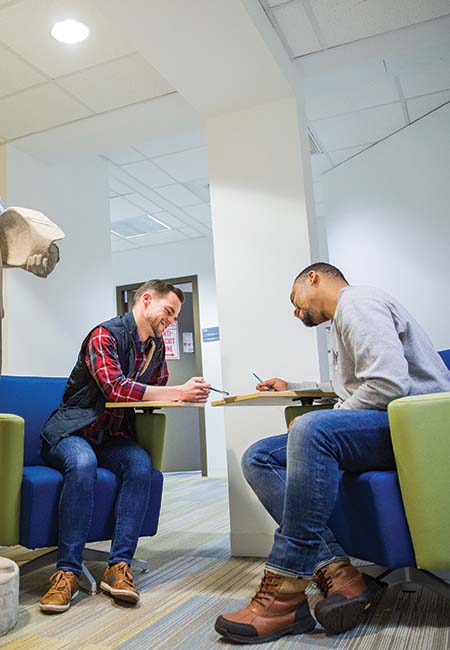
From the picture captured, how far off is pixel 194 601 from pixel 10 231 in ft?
4.63

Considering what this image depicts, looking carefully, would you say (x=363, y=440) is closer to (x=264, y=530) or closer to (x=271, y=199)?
(x=264, y=530)

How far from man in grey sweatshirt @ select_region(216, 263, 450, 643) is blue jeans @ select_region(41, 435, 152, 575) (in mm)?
661

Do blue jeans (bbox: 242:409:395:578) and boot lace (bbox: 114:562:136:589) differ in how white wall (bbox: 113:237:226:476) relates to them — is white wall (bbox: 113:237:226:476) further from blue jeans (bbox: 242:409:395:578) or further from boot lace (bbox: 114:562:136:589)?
blue jeans (bbox: 242:409:395:578)

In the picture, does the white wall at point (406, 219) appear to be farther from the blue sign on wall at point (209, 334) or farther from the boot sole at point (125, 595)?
the boot sole at point (125, 595)

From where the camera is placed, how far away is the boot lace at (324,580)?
1645 millimetres

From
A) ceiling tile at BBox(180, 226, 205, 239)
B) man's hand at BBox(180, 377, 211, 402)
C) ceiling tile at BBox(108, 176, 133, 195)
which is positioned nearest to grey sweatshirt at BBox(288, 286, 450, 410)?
man's hand at BBox(180, 377, 211, 402)

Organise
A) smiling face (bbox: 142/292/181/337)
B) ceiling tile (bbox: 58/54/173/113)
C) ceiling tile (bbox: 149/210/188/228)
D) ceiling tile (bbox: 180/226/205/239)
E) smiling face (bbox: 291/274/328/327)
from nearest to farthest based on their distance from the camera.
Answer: smiling face (bbox: 291/274/328/327), smiling face (bbox: 142/292/181/337), ceiling tile (bbox: 58/54/173/113), ceiling tile (bbox: 149/210/188/228), ceiling tile (bbox: 180/226/205/239)

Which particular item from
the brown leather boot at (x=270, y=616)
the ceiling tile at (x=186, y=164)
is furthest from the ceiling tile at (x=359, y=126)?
the brown leather boot at (x=270, y=616)

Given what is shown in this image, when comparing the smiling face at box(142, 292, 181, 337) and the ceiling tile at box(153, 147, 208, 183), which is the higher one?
the ceiling tile at box(153, 147, 208, 183)

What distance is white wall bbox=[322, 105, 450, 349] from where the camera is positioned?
4109 millimetres

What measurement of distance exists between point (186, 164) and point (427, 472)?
153 inches

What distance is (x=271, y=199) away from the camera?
2.96 m

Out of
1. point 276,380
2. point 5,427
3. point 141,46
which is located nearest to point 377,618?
point 276,380

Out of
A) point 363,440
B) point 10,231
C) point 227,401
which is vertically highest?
point 10,231
